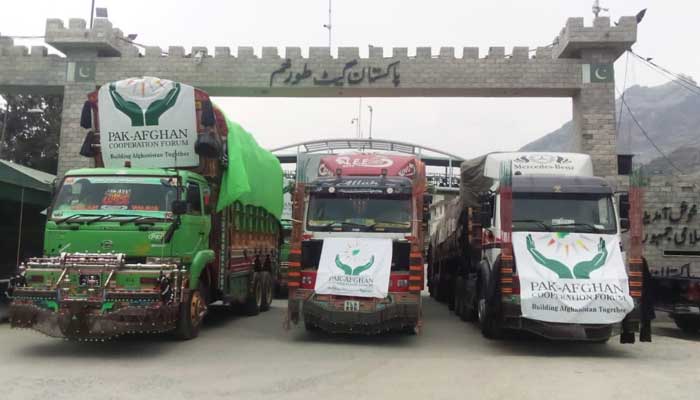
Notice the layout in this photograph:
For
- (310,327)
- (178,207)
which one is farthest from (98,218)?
(310,327)

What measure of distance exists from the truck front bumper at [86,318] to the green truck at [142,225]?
13 millimetres

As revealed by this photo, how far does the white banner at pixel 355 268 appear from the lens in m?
9.41

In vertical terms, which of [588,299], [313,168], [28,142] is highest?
[28,142]

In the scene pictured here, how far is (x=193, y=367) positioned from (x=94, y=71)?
15097mm

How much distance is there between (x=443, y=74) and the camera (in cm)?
1950

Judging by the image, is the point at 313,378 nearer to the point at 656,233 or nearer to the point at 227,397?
the point at 227,397

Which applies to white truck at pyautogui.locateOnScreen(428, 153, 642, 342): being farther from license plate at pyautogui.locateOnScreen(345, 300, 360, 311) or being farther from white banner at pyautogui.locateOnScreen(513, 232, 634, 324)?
license plate at pyautogui.locateOnScreen(345, 300, 360, 311)

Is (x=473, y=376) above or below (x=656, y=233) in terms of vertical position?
below

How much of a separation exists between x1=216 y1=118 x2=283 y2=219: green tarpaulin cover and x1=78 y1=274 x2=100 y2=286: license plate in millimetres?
2754

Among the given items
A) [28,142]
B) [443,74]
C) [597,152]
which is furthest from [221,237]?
[28,142]

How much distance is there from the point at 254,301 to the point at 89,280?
5.68 meters

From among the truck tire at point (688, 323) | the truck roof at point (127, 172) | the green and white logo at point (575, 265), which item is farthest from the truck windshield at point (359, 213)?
the truck tire at point (688, 323)

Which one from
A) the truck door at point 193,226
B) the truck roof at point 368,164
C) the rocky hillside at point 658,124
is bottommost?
the truck door at point 193,226

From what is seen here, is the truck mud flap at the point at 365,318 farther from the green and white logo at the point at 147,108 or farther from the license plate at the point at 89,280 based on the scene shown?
the green and white logo at the point at 147,108
